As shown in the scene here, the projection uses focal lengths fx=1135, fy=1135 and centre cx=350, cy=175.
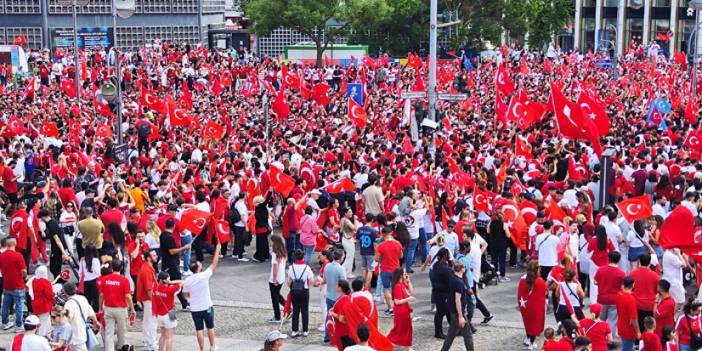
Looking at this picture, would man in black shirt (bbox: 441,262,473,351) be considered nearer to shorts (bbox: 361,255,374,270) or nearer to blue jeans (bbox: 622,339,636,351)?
blue jeans (bbox: 622,339,636,351)

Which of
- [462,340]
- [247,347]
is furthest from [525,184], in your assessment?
[247,347]

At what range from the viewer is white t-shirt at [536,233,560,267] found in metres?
15.9

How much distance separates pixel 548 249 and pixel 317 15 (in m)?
41.2

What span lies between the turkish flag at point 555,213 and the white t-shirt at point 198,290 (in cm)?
586

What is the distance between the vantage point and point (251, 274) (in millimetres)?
18766

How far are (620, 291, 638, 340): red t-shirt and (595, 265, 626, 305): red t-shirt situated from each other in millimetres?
709

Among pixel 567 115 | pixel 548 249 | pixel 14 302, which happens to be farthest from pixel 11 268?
pixel 567 115

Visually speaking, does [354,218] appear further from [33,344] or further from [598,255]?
[33,344]

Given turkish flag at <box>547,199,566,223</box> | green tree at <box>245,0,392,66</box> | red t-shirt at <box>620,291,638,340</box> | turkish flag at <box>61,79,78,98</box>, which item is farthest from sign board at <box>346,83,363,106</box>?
red t-shirt at <box>620,291,638,340</box>

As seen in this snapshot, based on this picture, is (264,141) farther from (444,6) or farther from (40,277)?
(444,6)

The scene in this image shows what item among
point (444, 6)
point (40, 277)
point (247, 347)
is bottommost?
point (247, 347)

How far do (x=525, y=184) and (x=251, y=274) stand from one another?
5518mm

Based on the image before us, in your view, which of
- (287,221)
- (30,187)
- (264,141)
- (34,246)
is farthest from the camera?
(264,141)

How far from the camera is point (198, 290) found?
1380 centimetres
